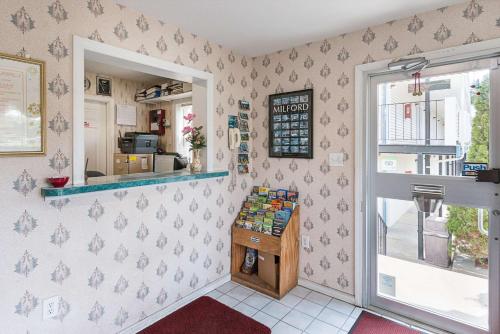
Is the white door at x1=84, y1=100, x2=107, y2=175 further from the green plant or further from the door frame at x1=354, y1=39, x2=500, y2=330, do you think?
the green plant

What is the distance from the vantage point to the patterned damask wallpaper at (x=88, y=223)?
60.5 inches

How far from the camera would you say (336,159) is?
2.49 meters

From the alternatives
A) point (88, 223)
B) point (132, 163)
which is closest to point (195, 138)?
point (88, 223)

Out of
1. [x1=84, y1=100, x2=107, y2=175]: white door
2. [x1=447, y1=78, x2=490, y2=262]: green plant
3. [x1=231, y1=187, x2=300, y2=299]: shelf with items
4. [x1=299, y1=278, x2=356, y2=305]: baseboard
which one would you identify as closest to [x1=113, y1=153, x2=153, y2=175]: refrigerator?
[x1=84, y1=100, x2=107, y2=175]: white door

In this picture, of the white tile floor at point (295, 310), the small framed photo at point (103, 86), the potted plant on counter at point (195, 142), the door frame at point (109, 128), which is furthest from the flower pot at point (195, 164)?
the small framed photo at point (103, 86)

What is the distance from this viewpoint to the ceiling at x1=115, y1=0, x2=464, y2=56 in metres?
1.92

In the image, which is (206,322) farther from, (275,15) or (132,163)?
(132,163)

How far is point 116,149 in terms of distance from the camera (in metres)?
4.21

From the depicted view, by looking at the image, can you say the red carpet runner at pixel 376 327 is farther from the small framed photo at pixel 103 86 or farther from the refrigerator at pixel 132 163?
the small framed photo at pixel 103 86

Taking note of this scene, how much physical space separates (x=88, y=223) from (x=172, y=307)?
1028mm

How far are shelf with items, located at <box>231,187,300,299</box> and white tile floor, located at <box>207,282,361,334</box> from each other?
8 cm

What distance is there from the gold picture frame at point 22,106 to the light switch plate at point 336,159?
210 cm

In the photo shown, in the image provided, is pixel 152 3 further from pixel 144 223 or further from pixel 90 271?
pixel 90 271

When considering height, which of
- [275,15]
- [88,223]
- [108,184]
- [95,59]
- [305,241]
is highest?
[275,15]
